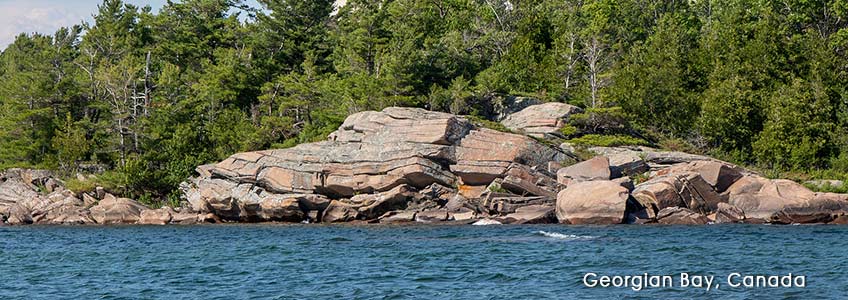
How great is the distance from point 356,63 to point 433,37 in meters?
9.25

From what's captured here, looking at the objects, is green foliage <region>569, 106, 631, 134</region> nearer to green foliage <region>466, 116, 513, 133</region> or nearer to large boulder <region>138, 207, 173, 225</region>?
green foliage <region>466, 116, 513, 133</region>

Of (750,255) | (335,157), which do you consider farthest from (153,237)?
(750,255)

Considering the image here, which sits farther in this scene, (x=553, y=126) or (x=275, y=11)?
(x=275, y=11)

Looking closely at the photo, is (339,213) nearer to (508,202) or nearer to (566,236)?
(508,202)


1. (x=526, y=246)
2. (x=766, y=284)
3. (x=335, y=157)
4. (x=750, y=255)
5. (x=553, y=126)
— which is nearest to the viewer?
(x=766, y=284)

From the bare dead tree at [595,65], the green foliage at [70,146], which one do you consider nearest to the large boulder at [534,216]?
the bare dead tree at [595,65]

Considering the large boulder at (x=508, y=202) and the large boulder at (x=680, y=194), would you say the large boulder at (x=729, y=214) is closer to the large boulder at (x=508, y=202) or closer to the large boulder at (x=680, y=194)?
the large boulder at (x=680, y=194)

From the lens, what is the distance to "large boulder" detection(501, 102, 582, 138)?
60.4 metres

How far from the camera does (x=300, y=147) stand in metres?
57.1

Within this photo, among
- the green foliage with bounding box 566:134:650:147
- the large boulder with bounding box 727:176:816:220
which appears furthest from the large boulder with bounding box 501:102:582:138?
the large boulder with bounding box 727:176:816:220

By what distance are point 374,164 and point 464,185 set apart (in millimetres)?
4786

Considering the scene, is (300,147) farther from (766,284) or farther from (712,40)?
(766,284)

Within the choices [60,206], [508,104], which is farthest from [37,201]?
[508,104]

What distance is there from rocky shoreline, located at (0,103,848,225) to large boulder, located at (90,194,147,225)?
0.24 feet
